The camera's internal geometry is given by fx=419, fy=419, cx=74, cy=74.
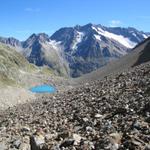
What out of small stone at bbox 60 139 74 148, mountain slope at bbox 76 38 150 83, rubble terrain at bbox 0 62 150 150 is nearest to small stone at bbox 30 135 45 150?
rubble terrain at bbox 0 62 150 150

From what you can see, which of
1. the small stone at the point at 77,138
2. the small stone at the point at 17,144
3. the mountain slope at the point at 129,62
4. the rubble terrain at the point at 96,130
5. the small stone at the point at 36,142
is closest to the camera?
the rubble terrain at the point at 96,130

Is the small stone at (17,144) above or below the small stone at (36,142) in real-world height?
below

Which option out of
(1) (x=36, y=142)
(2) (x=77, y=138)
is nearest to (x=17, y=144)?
(1) (x=36, y=142)

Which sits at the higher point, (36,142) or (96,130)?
(96,130)

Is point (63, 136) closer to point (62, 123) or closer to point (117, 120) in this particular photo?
point (117, 120)

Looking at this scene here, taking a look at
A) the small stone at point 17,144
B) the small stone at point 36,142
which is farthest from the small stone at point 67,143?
the small stone at point 17,144

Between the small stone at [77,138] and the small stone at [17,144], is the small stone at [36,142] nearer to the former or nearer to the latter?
the small stone at [77,138]

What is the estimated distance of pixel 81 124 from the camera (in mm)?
23891

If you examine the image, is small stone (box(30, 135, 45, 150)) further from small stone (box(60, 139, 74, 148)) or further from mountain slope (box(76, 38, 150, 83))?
mountain slope (box(76, 38, 150, 83))

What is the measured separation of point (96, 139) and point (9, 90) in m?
79.1

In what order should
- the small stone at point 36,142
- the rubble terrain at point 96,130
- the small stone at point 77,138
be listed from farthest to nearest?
the small stone at point 36,142, the small stone at point 77,138, the rubble terrain at point 96,130

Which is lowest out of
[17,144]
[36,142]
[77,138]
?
[17,144]

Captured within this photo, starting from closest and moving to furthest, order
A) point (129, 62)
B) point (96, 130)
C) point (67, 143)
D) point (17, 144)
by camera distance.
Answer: point (67, 143) → point (96, 130) → point (17, 144) → point (129, 62)

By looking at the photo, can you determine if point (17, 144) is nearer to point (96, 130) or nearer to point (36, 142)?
point (36, 142)
